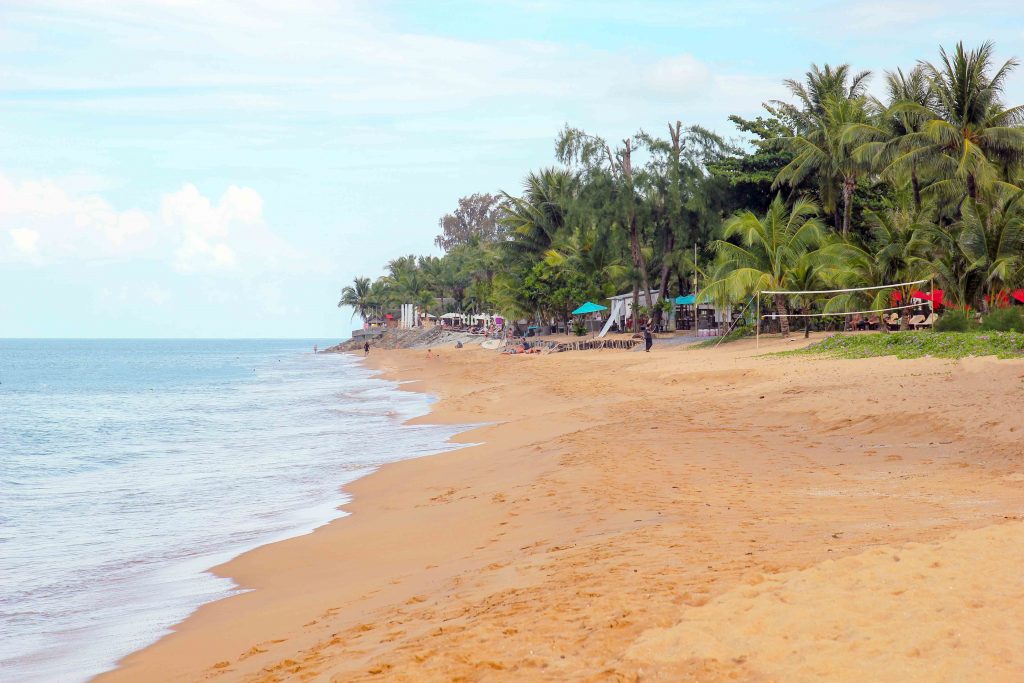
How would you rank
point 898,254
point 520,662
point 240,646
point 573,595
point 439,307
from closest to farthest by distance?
1. point 520,662
2. point 573,595
3. point 240,646
4. point 898,254
5. point 439,307

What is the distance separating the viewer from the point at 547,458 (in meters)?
13.6

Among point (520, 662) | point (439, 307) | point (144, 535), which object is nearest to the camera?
point (520, 662)

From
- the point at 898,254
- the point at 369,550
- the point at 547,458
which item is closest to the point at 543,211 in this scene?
the point at 898,254

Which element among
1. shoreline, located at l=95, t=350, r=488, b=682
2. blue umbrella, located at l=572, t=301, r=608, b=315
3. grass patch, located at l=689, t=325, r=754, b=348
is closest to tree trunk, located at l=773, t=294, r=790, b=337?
grass patch, located at l=689, t=325, r=754, b=348

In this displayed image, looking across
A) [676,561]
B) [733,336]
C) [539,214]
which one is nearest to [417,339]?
[539,214]

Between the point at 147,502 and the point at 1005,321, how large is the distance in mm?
22044

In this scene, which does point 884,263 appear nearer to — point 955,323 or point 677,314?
point 955,323

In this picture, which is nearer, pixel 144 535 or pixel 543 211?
pixel 144 535

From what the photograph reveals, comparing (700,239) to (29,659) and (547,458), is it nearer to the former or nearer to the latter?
(547,458)

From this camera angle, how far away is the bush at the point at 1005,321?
2497 cm

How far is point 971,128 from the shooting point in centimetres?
3189

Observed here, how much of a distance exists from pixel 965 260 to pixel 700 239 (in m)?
20.4

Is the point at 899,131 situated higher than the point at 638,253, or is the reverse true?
the point at 899,131

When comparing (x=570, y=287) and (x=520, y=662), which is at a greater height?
(x=570, y=287)
